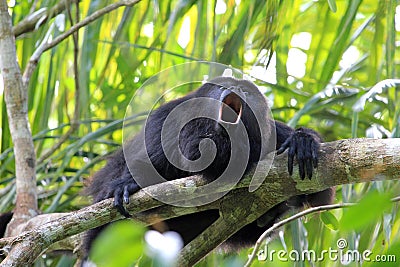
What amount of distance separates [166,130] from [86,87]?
0.42m

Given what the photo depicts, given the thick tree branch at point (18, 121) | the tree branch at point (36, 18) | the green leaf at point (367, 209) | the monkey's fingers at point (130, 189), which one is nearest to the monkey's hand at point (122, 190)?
the monkey's fingers at point (130, 189)

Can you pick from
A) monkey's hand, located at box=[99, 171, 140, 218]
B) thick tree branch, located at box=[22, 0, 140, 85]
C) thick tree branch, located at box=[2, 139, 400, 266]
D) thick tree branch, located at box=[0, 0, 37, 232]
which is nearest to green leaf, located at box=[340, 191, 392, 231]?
thick tree branch, located at box=[2, 139, 400, 266]

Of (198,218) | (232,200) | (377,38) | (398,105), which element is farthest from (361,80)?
(232,200)

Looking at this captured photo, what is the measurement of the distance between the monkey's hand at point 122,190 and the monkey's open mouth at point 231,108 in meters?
0.39

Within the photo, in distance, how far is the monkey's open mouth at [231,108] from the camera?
2.22 meters

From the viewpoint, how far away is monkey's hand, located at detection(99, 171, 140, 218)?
6.13ft

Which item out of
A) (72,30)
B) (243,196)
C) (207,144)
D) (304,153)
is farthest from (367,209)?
(72,30)

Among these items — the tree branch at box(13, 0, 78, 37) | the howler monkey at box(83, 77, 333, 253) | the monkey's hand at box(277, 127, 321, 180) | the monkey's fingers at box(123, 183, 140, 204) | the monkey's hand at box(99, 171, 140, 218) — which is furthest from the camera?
the tree branch at box(13, 0, 78, 37)

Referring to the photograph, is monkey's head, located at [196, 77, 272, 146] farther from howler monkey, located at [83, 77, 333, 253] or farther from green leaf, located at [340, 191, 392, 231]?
green leaf, located at [340, 191, 392, 231]

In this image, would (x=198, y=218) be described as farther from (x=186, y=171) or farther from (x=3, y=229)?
(x=3, y=229)

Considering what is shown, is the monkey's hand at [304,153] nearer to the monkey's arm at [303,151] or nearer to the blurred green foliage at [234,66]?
the monkey's arm at [303,151]

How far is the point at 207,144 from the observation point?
2.23 meters

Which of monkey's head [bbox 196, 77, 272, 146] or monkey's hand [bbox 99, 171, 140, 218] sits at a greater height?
monkey's head [bbox 196, 77, 272, 146]

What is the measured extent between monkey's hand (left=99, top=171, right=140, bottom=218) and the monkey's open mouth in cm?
39
